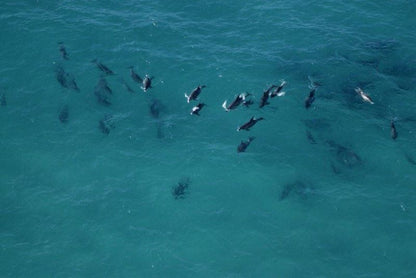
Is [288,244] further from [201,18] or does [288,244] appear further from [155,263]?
[201,18]

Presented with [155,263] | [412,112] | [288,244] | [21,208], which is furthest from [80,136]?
[412,112]

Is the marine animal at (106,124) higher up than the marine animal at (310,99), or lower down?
lower down

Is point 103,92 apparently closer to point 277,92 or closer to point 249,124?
point 249,124

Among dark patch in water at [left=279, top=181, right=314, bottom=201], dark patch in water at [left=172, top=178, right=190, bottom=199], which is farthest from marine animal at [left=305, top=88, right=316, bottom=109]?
dark patch in water at [left=172, top=178, right=190, bottom=199]

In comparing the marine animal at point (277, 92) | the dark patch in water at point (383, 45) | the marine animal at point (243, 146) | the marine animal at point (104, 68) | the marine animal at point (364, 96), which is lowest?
the marine animal at point (243, 146)

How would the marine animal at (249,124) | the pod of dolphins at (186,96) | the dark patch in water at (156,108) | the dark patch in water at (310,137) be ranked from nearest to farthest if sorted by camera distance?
1. the marine animal at (249,124)
2. the pod of dolphins at (186,96)
3. the dark patch in water at (310,137)
4. the dark patch in water at (156,108)

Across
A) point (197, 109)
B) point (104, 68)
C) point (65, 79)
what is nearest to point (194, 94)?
point (197, 109)

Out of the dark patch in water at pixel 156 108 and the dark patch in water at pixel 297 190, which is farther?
the dark patch in water at pixel 156 108

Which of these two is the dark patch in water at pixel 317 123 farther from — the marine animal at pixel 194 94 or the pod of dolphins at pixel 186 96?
the marine animal at pixel 194 94

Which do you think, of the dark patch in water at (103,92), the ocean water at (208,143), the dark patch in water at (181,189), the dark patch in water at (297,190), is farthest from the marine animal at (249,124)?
A: the dark patch in water at (103,92)
